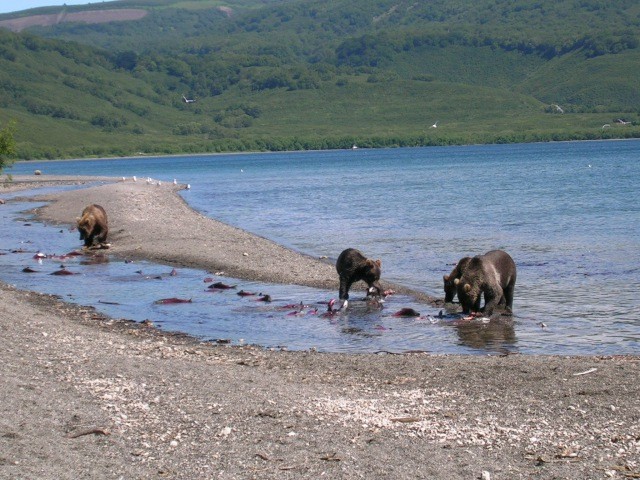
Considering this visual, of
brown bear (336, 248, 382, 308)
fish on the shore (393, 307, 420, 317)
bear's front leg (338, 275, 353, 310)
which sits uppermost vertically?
brown bear (336, 248, 382, 308)

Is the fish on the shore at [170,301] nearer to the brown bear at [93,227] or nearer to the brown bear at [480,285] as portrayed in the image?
the brown bear at [480,285]

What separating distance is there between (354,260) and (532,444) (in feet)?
32.0

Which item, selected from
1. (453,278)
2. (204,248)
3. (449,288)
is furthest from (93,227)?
(453,278)

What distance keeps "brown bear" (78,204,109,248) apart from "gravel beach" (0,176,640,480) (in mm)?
13086

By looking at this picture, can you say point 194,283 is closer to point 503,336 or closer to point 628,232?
point 503,336

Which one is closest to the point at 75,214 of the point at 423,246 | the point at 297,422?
the point at 423,246

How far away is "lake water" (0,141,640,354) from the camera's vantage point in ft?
52.1

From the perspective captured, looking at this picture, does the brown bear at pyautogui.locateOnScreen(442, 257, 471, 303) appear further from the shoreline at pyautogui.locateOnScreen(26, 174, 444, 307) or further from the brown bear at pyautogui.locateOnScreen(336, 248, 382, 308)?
the brown bear at pyautogui.locateOnScreen(336, 248, 382, 308)

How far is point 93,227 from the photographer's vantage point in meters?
28.2

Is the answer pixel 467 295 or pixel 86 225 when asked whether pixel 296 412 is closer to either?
pixel 467 295

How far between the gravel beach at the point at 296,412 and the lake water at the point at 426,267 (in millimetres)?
1731

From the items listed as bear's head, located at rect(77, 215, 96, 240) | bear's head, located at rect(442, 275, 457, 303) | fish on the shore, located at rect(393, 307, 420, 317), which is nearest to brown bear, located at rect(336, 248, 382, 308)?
fish on the shore, located at rect(393, 307, 420, 317)

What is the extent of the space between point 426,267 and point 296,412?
50.8ft

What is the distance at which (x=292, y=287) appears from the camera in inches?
820
